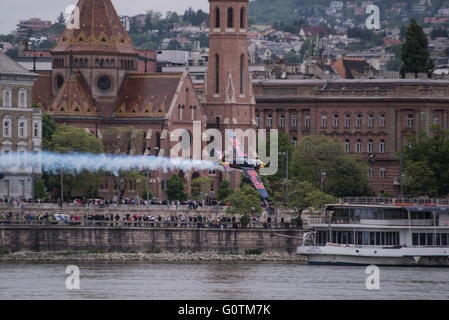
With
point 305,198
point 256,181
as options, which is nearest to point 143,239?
point 305,198

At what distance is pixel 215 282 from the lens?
13112 centimetres

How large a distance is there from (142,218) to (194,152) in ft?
133

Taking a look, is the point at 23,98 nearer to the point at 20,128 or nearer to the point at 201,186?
the point at 20,128

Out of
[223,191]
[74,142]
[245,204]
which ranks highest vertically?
[74,142]

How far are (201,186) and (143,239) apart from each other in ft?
114

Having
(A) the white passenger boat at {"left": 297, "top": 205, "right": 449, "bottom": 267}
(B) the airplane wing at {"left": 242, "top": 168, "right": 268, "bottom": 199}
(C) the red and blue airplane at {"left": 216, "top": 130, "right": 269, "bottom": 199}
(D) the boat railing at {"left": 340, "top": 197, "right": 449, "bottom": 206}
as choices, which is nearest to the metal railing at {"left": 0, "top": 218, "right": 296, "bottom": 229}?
(B) the airplane wing at {"left": 242, "top": 168, "right": 268, "bottom": 199}

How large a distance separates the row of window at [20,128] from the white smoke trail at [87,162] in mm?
2121

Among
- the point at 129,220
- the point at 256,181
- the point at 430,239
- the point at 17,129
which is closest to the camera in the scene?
the point at 430,239

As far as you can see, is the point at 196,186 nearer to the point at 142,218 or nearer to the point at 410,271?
the point at 142,218

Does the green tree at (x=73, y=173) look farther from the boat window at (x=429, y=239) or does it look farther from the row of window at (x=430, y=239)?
the boat window at (x=429, y=239)

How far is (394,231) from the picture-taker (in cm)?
15100

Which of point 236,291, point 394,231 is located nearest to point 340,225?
point 394,231

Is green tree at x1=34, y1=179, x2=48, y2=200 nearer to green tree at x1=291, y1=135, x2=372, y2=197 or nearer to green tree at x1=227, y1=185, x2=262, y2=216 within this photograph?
green tree at x1=227, y1=185, x2=262, y2=216

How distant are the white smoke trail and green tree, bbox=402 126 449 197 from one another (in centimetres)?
2220
